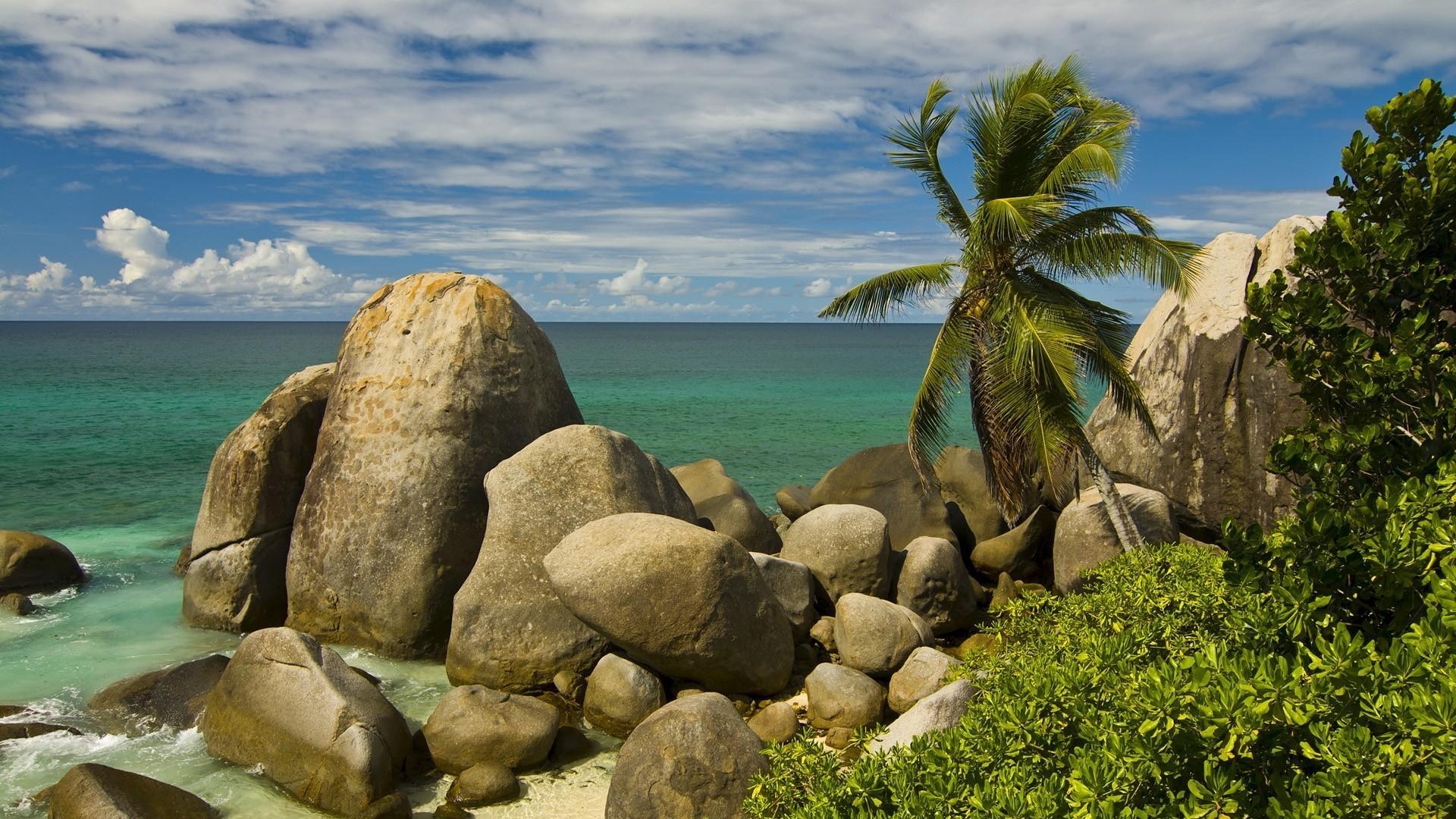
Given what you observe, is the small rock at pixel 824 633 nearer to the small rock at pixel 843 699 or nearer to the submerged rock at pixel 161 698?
the small rock at pixel 843 699

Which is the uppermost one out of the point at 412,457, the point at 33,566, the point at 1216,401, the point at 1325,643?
the point at 1325,643

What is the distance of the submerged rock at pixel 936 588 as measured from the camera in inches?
539

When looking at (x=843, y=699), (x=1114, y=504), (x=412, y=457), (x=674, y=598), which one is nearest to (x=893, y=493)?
(x=1114, y=504)

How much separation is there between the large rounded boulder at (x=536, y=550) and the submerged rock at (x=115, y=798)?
3.67m

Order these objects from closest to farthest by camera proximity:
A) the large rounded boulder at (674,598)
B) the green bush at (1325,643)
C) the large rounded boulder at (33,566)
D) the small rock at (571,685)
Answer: the green bush at (1325,643)
the large rounded boulder at (674,598)
the small rock at (571,685)
the large rounded boulder at (33,566)

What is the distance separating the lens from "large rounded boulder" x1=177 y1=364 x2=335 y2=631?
1419 centimetres

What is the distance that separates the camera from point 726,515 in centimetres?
Answer: 1608

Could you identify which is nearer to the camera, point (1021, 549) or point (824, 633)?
point (824, 633)

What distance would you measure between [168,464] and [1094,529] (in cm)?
2678

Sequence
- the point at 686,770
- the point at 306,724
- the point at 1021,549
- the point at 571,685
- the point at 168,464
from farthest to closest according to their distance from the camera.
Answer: the point at 168,464
the point at 1021,549
the point at 571,685
the point at 306,724
the point at 686,770

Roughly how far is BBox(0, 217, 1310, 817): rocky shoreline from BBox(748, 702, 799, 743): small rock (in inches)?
1.2

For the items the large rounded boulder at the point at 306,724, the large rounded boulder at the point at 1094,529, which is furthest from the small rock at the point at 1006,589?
the large rounded boulder at the point at 306,724

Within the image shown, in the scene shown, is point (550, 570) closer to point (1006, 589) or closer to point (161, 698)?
point (161, 698)

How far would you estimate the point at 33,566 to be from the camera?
15.9 m
